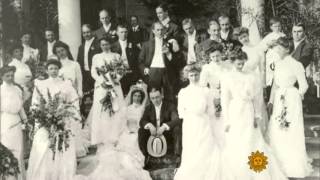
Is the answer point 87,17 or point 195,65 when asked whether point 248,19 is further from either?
point 87,17

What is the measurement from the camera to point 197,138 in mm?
6832

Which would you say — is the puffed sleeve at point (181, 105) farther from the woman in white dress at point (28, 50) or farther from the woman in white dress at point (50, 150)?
the woman in white dress at point (28, 50)

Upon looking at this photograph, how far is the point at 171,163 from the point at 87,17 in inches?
68.4

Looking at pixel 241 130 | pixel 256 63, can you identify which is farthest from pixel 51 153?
pixel 256 63

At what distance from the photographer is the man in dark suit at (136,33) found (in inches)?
276

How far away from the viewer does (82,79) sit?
700 cm

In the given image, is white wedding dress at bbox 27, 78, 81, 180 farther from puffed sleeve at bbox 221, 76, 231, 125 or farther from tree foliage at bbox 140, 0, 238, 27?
puffed sleeve at bbox 221, 76, 231, 125

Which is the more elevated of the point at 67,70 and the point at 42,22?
the point at 42,22

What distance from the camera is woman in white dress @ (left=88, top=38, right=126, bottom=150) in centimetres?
700

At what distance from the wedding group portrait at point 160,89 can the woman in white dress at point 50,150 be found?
10 mm

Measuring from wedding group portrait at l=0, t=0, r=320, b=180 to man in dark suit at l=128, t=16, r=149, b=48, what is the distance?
0.4 inches

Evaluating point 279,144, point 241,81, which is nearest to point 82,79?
point 241,81

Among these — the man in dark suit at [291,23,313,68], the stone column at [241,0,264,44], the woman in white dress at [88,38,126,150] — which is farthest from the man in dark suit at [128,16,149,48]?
the man in dark suit at [291,23,313,68]

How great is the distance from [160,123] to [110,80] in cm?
69
